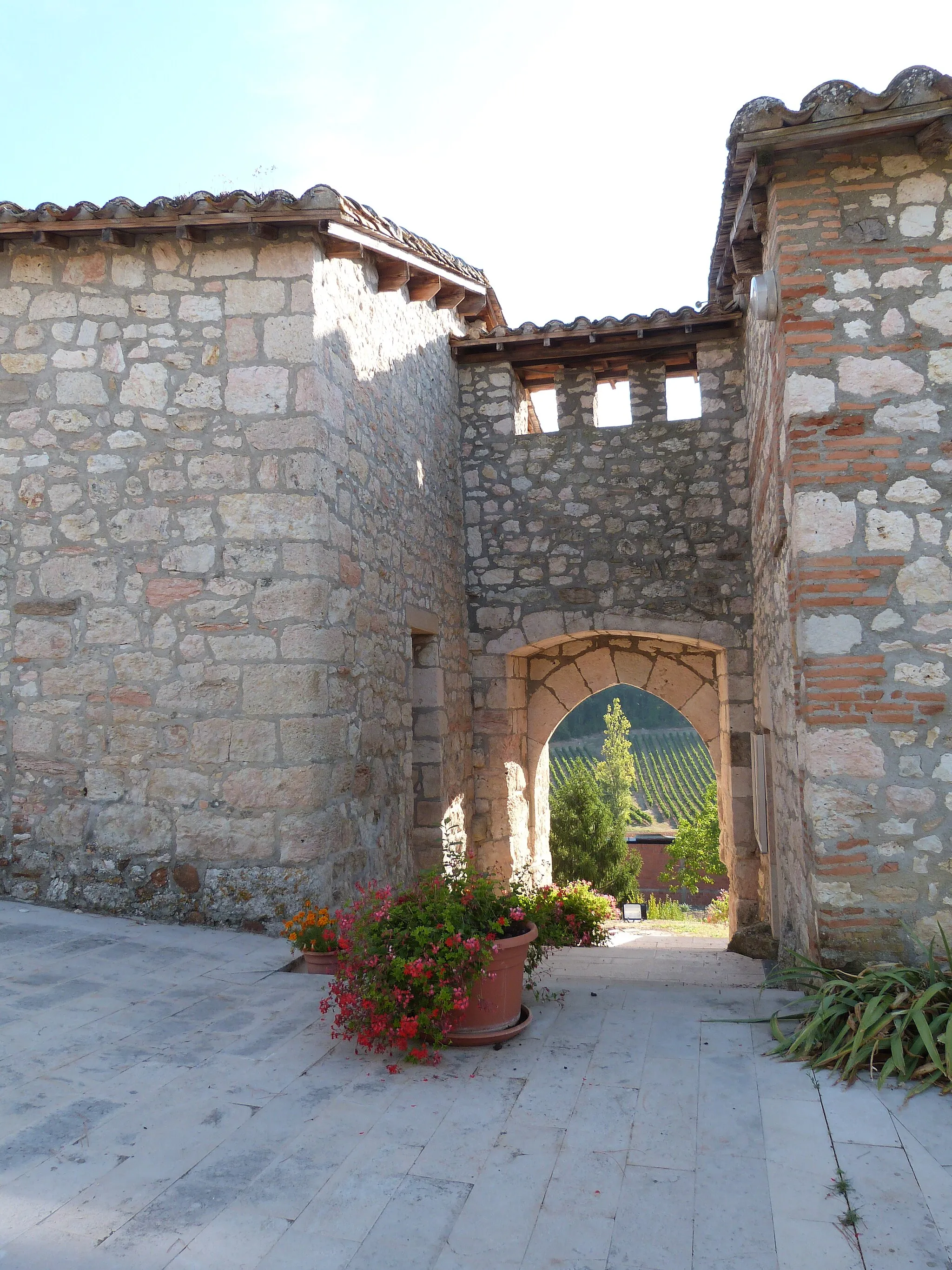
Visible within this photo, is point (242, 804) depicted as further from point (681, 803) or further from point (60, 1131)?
point (681, 803)

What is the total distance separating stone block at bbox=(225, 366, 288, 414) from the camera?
16.0 feet

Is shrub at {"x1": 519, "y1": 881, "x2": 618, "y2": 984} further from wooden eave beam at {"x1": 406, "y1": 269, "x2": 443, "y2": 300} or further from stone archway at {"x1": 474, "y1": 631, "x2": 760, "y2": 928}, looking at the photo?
wooden eave beam at {"x1": 406, "y1": 269, "x2": 443, "y2": 300}

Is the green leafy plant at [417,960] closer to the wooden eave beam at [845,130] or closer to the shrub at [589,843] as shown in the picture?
the wooden eave beam at [845,130]

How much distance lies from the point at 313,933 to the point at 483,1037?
121cm

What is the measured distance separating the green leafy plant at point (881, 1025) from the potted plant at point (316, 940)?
1937 millimetres

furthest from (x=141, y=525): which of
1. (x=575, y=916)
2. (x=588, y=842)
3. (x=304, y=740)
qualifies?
(x=588, y=842)

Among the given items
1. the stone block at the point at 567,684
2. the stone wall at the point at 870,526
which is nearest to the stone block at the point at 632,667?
the stone block at the point at 567,684

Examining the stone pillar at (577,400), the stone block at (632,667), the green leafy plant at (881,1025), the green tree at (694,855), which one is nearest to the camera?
the green leafy plant at (881,1025)

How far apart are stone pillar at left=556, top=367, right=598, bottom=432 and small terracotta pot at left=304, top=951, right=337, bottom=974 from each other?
16.5 ft

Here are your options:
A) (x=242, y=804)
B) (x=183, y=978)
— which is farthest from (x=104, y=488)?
(x=183, y=978)

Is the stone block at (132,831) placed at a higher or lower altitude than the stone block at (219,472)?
lower

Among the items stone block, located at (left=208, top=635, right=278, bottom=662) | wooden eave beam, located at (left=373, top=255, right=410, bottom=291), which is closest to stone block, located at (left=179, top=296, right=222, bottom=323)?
wooden eave beam, located at (left=373, top=255, right=410, bottom=291)

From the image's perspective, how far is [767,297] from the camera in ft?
13.6

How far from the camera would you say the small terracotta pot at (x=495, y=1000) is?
3330 millimetres
